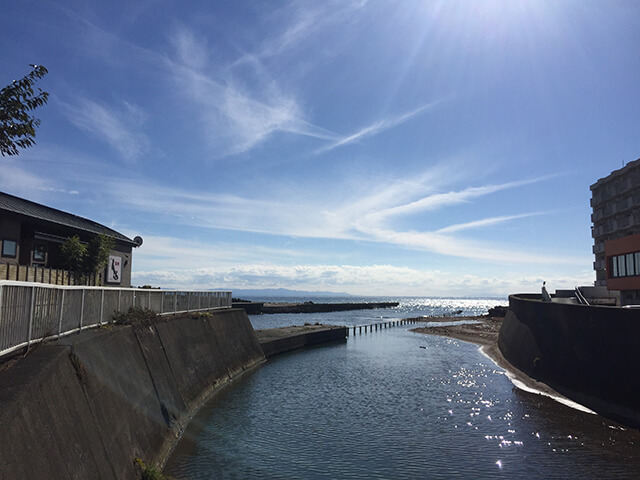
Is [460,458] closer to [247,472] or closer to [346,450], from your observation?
[346,450]

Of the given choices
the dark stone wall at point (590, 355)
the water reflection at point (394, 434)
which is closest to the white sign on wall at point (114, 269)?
the water reflection at point (394, 434)

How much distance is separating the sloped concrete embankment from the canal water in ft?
5.25

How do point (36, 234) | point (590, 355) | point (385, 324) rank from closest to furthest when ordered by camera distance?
point (590, 355) → point (36, 234) → point (385, 324)

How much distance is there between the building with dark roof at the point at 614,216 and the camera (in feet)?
134

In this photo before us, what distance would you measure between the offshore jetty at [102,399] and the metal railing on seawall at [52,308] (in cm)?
40

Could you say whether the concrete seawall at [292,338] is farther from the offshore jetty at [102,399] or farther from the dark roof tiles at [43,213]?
the offshore jetty at [102,399]

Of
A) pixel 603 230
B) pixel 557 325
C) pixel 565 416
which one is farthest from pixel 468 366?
pixel 603 230

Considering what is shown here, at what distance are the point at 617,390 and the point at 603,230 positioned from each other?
62226 millimetres

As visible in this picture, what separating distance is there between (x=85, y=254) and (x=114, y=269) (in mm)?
5606

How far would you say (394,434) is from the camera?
59.0 feet

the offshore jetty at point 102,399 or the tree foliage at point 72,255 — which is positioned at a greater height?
the tree foliage at point 72,255

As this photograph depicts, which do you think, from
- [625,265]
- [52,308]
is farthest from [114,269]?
[625,265]

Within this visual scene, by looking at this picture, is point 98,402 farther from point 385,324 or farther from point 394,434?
point 385,324

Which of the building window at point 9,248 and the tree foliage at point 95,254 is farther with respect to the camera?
the tree foliage at point 95,254
